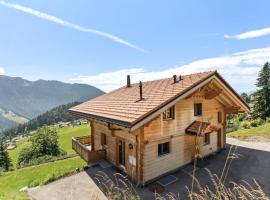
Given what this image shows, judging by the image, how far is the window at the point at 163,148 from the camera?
12984 millimetres

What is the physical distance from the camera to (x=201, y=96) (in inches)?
611

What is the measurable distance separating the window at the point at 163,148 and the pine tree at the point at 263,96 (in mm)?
32119

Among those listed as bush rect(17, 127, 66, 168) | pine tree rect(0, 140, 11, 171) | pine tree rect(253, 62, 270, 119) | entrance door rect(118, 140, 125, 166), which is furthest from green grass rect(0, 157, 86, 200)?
A: pine tree rect(253, 62, 270, 119)

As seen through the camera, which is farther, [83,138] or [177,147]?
[83,138]

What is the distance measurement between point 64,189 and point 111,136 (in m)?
4.30

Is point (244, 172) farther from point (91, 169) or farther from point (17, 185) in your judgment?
point (17, 185)

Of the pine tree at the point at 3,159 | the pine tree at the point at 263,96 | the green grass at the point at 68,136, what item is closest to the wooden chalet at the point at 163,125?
the pine tree at the point at 263,96

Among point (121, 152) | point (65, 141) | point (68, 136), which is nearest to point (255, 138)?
point (121, 152)

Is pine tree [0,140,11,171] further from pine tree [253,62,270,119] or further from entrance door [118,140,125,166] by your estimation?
pine tree [253,62,270,119]

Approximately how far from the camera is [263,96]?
39.9m

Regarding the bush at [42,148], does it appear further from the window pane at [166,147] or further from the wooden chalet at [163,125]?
the window pane at [166,147]

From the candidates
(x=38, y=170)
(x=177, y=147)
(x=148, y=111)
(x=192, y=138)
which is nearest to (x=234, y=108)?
(x=192, y=138)

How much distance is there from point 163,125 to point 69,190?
628 centimetres

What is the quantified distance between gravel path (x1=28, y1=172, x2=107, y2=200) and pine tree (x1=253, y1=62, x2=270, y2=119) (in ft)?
117
